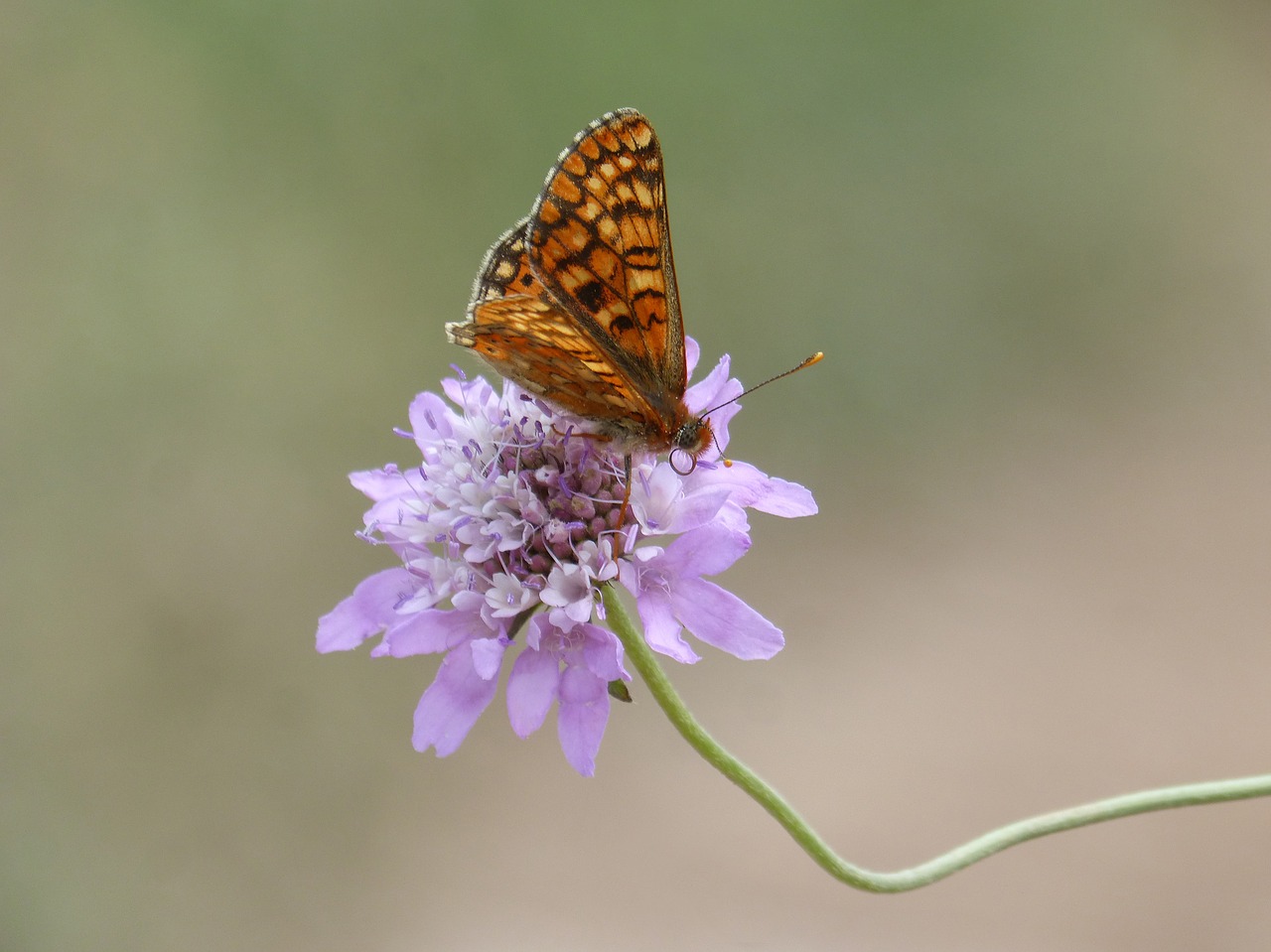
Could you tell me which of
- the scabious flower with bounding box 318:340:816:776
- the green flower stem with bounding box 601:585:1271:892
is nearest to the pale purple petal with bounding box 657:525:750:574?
the scabious flower with bounding box 318:340:816:776

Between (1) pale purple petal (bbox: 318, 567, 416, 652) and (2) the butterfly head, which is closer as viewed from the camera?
(2) the butterfly head

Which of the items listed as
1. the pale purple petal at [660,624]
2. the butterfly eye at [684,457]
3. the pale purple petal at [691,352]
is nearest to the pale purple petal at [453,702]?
the pale purple petal at [660,624]

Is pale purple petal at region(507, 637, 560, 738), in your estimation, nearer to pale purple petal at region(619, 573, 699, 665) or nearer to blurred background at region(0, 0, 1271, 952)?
pale purple petal at region(619, 573, 699, 665)

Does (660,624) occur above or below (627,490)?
below

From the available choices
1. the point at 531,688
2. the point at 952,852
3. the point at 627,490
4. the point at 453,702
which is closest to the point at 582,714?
the point at 531,688

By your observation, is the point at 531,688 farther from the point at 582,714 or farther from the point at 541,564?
the point at 541,564

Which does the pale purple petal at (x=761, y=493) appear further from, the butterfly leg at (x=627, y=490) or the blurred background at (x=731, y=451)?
the blurred background at (x=731, y=451)

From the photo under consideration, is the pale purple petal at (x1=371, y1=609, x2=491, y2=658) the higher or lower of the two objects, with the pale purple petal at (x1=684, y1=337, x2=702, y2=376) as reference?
lower

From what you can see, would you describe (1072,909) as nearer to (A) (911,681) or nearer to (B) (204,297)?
(A) (911,681)
